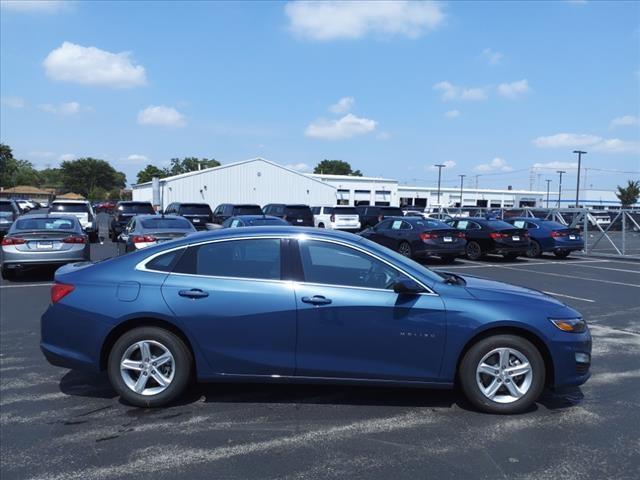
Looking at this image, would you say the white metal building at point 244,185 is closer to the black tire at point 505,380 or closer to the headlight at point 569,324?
the black tire at point 505,380

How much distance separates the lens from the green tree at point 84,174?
115562 mm

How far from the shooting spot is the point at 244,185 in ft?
159

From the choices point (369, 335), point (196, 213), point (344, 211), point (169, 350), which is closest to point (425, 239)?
point (196, 213)

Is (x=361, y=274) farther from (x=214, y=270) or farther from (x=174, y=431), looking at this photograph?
(x=174, y=431)

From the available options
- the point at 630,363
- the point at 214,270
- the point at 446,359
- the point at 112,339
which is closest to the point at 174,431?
the point at 112,339

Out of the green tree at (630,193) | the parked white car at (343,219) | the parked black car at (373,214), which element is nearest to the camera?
the parked white car at (343,219)

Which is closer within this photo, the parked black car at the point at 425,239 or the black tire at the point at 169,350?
the black tire at the point at 169,350

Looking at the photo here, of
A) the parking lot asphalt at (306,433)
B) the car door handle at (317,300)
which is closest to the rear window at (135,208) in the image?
the parking lot asphalt at (306,433)

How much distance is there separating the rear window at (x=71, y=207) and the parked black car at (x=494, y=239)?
1492cm

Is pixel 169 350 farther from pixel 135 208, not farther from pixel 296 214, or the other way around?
pixel 296 214

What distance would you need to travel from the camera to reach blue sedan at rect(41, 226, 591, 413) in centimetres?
445

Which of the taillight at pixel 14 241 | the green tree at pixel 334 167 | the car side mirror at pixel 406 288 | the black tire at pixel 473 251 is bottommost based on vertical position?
the black tire at pixel 473 251

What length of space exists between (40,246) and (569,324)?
1113 cm

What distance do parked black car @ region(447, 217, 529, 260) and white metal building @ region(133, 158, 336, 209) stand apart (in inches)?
1215
